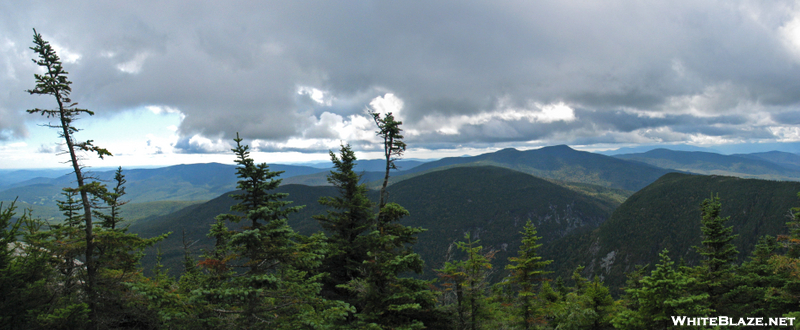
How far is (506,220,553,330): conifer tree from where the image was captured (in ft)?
85.5

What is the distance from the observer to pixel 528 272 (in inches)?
1077

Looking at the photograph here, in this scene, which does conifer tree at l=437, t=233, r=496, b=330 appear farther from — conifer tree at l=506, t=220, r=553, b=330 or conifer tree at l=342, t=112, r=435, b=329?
conifer tree at l=506, t=220, r=553, b=330

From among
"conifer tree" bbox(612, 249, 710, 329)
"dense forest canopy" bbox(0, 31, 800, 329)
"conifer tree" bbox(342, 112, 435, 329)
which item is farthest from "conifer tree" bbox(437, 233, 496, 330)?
"conifer tree" bbox(612, 249, 710, 329)

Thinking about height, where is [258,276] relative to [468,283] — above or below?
above

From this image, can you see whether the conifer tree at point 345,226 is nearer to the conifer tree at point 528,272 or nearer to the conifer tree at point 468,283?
the conifer tree at point 468,283

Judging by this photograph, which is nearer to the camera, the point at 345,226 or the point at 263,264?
the point at 263,264

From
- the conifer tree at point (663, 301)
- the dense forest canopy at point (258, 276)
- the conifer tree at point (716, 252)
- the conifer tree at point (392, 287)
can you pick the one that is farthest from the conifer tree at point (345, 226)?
the conifer tree at point (716, 252)

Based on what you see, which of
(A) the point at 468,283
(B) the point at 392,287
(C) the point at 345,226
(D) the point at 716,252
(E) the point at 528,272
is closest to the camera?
(B) the point at 392,287

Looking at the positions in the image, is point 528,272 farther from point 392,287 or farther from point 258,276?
point 258,276

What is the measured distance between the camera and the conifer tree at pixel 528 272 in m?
26.1

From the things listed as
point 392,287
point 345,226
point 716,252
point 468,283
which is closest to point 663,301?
point 468,283

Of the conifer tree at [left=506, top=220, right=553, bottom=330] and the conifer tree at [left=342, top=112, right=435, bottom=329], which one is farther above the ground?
the conifer tree at [left=342, top=112, right=435, bottom=329]

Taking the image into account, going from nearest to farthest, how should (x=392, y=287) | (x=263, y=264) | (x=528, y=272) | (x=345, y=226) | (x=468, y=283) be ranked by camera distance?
(x=263, y=264) < (x=392, y=287) < (x=468, y=283) < (x=345, y=226) < (x=528, y=272)

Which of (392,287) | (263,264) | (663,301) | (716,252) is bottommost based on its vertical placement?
(716,252)
